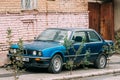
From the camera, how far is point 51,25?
63.2 ft

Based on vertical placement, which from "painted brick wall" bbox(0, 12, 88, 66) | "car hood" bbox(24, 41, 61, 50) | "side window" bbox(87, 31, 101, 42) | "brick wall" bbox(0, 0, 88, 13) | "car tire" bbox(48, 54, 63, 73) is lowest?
"car tire" bbox(48, 54, 63, 73)

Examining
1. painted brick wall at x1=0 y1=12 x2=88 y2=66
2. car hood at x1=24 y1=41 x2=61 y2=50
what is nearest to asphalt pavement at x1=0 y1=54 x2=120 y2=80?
car hood at x1=24 y1=41 x2=61 y2=50

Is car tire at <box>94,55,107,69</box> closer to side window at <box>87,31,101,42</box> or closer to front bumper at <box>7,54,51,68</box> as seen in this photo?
side window at <box>87,31,101,42</box>

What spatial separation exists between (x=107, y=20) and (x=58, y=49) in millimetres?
9261

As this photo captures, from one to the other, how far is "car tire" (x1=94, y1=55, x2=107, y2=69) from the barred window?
359cm

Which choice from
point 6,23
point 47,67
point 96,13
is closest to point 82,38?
point 47,67

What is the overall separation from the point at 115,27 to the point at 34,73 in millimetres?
9586

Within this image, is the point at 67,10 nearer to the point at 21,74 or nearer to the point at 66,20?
the point at 66,20

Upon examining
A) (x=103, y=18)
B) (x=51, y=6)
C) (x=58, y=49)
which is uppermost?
(x=51, y=6)

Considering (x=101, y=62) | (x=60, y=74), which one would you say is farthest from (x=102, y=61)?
(x=60, y=74)

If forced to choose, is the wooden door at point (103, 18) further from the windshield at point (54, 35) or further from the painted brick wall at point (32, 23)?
the windshield at point (54, 35)

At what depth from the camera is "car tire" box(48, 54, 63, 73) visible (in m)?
15.2

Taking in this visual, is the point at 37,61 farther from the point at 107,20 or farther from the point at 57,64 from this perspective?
the point at 107,20

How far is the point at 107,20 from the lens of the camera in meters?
24.1
